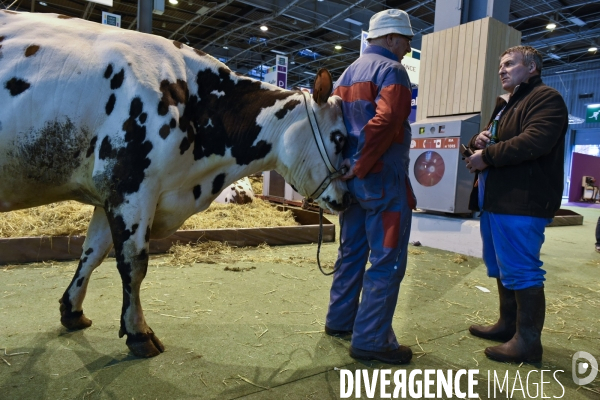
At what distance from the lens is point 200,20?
1500 centimetres

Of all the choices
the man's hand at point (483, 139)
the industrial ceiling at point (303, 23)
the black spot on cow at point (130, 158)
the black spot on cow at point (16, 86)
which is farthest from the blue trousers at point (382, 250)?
the industrial ceiling at point (303, 23)

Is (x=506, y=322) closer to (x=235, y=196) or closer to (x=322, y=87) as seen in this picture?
(x=322, y=87)

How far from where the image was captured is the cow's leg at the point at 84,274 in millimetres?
2471

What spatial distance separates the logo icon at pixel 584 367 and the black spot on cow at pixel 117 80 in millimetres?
2802

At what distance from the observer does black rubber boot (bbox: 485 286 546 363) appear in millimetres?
2326

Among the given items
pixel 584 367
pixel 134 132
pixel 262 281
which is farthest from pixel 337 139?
pixel 584 367

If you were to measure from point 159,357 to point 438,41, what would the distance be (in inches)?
213

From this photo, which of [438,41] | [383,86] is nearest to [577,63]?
[438,41]

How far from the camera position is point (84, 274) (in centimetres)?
249

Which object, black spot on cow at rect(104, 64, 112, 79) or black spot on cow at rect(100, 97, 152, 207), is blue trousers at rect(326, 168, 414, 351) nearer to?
black spot on cow at rect(100, 97, 152, 207)

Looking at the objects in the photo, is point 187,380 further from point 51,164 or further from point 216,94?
point 216,94

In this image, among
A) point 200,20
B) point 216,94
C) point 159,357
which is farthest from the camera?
point 200,20

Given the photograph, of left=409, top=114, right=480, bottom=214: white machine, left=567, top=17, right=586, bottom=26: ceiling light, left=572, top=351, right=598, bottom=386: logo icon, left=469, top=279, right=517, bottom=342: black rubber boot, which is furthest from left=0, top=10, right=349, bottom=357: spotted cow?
left=567, top=17, right=586, bottom=26: ceiling light

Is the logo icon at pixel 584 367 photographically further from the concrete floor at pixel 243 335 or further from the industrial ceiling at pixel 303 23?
the industrial ceiling at pixel 303 23
